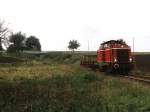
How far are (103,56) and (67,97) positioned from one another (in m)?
20.6

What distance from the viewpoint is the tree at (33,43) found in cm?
16125

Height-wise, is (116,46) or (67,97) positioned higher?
(116,46)

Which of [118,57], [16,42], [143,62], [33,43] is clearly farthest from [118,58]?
[33,43]

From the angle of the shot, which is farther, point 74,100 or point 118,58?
point 118,58

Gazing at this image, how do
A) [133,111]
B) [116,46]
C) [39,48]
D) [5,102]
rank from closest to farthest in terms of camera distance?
[133,111]
[5,102]
[116,46]
[39,48]

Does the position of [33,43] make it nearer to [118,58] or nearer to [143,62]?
[143,62]

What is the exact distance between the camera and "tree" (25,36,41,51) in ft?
529

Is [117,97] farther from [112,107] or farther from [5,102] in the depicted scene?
[5,102]

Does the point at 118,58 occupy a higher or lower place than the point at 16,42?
lower

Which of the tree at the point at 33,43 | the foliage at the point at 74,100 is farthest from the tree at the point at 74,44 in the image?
the foliage at the point at 74,100

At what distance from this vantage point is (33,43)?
166375mm

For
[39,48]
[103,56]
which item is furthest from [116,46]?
[39,48]

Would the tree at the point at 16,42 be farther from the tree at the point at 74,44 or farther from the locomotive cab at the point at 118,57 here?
the locomotive cab at the point at 118,57

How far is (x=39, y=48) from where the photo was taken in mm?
174875
